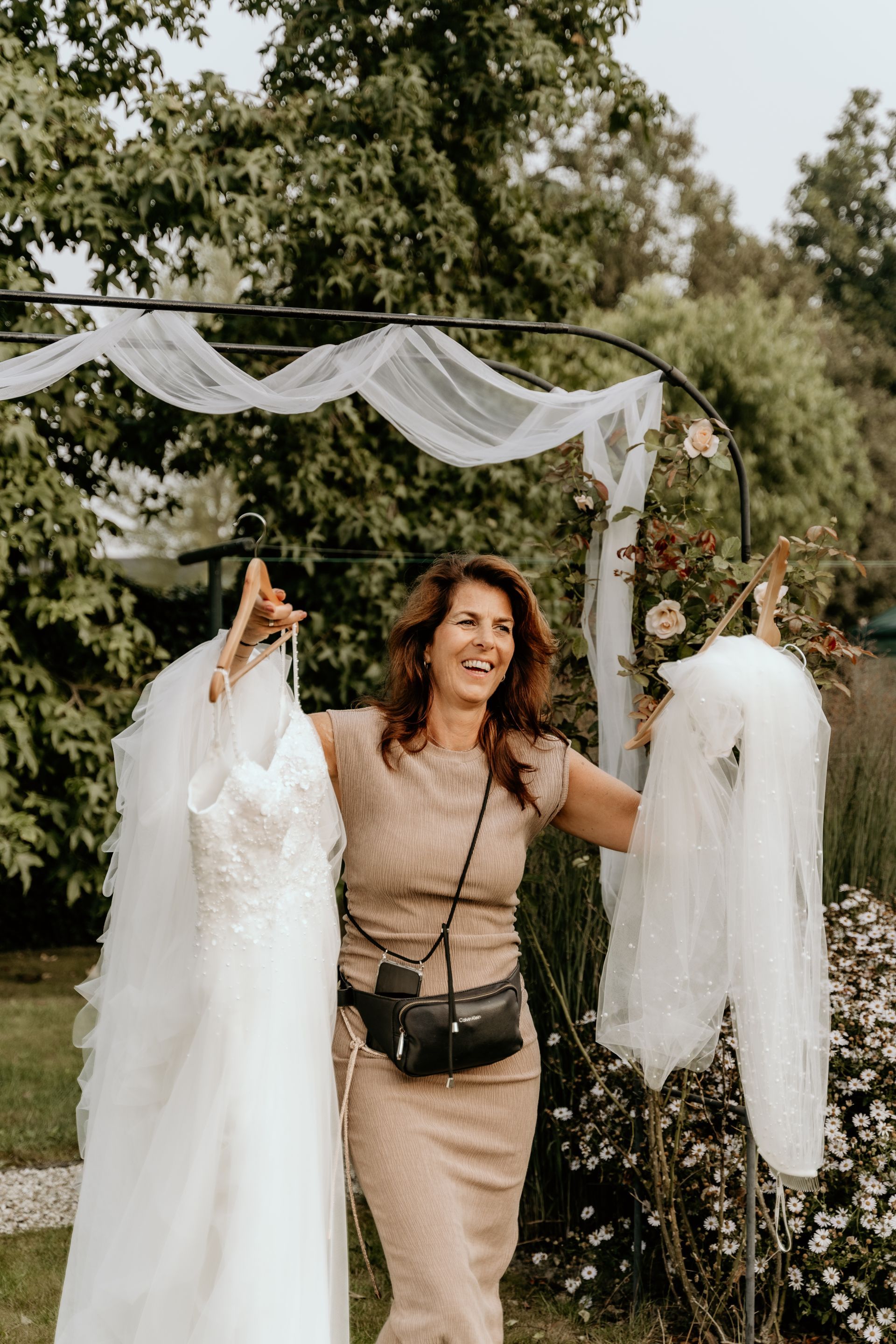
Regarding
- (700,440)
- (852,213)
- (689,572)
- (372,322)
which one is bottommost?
(689,572)

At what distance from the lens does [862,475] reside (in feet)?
Result: 56.1

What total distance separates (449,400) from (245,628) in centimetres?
113

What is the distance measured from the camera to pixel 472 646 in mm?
2584

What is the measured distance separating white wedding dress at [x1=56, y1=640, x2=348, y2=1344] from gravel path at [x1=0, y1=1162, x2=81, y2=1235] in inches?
65.2

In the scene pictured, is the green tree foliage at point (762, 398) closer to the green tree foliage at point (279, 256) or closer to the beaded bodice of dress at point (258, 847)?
the green tree foliage at point (279, 256)

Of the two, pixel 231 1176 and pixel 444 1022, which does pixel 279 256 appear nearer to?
pixel 444 1022

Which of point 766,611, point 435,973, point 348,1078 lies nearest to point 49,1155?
point 348,1078

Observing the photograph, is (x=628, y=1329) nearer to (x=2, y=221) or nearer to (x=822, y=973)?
(x=822, y=973)

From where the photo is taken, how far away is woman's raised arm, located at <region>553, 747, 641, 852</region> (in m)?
2.72

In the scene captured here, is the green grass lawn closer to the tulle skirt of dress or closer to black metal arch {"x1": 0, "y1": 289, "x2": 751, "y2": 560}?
the tulle skirt of dress

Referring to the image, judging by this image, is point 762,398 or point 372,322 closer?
point 372,322

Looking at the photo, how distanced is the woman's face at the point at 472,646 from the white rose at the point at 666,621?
626mm

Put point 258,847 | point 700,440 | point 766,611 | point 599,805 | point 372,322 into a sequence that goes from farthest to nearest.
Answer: point 700,440
point 372,322
point 599,805
point 766,611
point 258,847

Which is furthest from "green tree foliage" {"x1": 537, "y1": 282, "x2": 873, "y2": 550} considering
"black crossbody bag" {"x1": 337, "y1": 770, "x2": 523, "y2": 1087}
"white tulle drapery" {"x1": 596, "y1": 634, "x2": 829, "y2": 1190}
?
"black crossbody bag" {"x1": 337, "y1": 770, "x2": 523, "y2": 1087}
